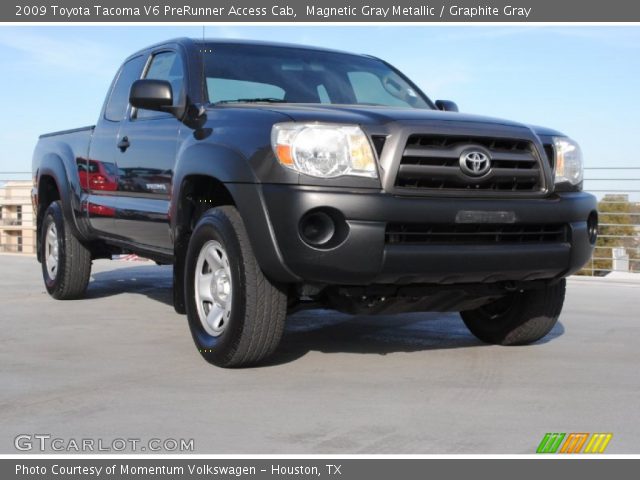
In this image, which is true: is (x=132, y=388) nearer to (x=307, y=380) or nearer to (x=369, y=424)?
(x=307, y=380)

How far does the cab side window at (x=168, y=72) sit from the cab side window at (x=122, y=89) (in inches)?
10.3

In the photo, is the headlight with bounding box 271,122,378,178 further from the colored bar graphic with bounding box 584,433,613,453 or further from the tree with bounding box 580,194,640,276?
the tree with bounding box 580,194,640,276

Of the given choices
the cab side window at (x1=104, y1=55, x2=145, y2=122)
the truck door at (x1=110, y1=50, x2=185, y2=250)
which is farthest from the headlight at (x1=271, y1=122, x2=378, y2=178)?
the cab side window at (x1=104, y1=55, x2=145, y2=122)

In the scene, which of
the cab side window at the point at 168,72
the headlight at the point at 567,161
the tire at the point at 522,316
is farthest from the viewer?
the cab side window at the point at 168,72

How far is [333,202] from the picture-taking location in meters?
4.42

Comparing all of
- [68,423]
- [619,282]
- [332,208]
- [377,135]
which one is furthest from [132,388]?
[619,282]

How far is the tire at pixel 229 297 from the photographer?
4.74 metres

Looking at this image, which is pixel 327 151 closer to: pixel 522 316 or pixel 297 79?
pixel 297 79

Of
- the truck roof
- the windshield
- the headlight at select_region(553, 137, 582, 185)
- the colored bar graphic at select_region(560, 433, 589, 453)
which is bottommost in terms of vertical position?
the colored bar graphic at select_region(560, 433, 589, 453)

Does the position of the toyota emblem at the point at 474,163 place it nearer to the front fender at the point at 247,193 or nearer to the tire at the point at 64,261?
the front fender at the point at 247,193

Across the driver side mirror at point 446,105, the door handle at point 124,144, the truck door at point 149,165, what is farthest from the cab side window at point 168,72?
the driver side mirror at point 446,105

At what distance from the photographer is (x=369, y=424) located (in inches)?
153

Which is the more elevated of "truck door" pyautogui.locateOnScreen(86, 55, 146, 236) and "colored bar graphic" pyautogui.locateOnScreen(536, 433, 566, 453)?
"truck door" pyautogui.locateOnScreen(86, 55, 146, 236)

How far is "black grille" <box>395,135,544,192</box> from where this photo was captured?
4.59 m
